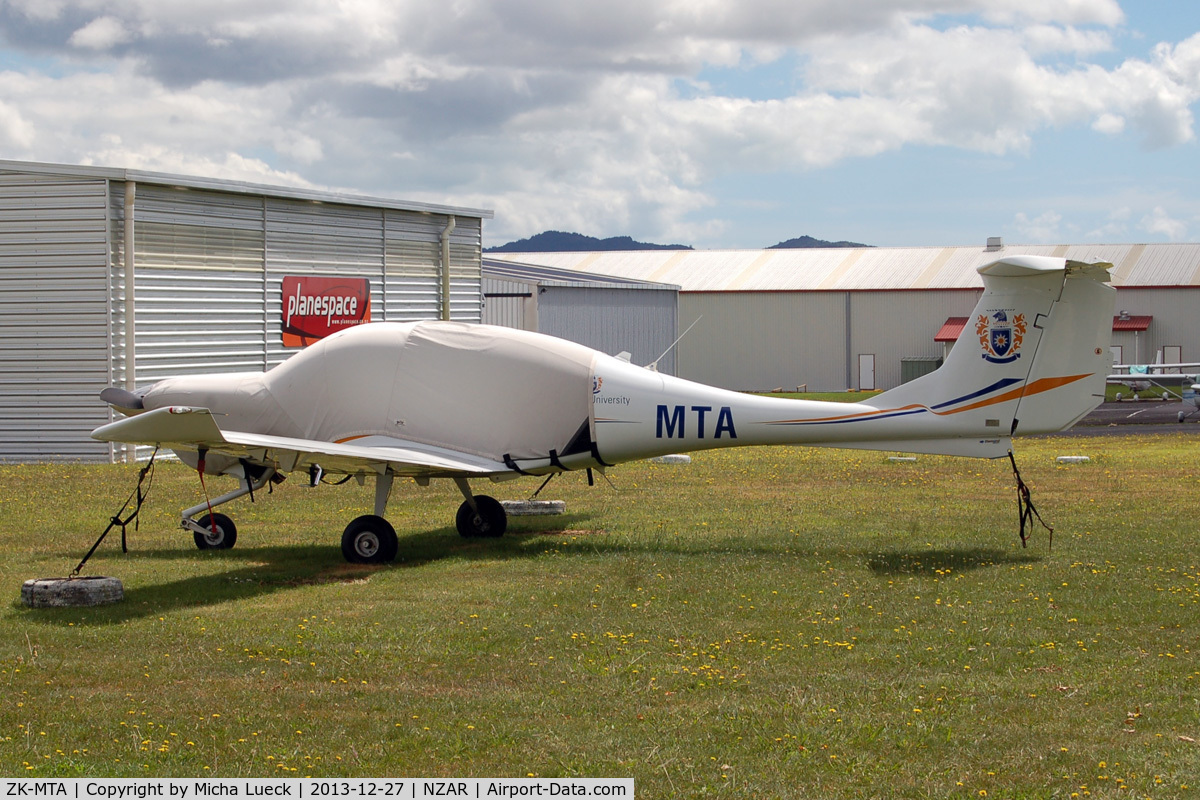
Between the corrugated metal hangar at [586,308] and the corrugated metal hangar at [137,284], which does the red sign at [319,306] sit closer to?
the corrugated metal hangar at [137,284]

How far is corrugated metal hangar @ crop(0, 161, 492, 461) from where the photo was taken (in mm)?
23688

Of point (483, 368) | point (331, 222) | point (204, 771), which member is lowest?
→ point (204, 771)

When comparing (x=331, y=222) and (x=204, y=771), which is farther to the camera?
(x=331, y=222)

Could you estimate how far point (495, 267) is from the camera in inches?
1948

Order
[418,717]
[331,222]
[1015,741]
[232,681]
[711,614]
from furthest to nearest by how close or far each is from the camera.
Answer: [331,222], [711,614], [232,681], [418,717], [1015,741]

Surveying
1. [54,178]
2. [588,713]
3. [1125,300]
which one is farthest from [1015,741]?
[1125,300]

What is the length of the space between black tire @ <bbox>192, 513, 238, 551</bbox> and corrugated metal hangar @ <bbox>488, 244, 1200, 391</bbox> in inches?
1990

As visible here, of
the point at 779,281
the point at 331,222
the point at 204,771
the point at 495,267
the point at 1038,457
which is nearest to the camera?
the point at 204,771

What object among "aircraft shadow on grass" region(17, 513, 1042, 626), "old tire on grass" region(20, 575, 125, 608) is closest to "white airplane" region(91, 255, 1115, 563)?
"aircraft shadow on grass" region(17, 513, 1042, 626)

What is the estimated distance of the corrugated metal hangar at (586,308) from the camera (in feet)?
149

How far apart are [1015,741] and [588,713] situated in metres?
2.49

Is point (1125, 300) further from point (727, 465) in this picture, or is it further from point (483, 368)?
point (483, 368)

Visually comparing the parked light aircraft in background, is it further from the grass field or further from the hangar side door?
the grass field

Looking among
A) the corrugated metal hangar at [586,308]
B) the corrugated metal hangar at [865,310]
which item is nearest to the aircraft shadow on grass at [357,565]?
the corrugated metal hangar at [586,308]
